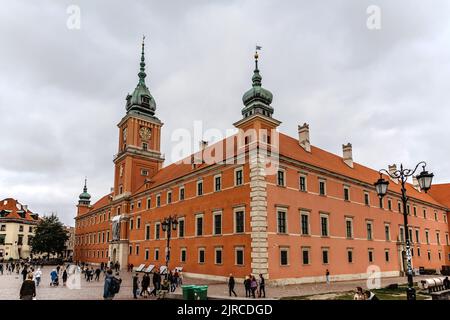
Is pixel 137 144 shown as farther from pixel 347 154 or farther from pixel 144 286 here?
pixel 144 286

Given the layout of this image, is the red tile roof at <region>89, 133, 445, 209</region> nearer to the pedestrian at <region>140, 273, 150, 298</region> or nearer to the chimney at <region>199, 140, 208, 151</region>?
the chimney at <region>199, 140, 208, 151</region>

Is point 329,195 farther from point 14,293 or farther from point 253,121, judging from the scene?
point 14,293

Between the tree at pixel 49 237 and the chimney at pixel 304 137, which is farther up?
the chimney at pixel 304 137

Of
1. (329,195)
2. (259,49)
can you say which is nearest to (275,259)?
(329,195)

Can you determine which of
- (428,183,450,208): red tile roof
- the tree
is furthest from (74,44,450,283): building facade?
the tree

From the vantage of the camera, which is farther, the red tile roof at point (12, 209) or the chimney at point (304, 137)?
the red tile roof at point (12, 209)

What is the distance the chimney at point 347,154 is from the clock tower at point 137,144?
26250mm

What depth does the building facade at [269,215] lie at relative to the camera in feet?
88.8

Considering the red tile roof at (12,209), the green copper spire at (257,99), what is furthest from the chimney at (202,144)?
the red tile roof at (12,209)

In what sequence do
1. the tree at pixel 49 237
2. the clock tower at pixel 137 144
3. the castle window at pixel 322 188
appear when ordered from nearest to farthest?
1. the castle window at pixel 322 188
2. the clock tower at pixel 137 144
3. the tree at pixel 49 237

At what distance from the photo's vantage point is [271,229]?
26500 millimetres

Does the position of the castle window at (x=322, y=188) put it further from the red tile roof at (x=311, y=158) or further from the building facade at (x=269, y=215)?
the red tile roof at (x=311, y=158)

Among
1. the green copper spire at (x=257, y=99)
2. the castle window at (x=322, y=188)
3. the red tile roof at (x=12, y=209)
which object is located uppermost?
the green copper spire at (x=257, y=99)

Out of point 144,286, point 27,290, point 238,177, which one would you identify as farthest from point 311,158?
point 27,290
